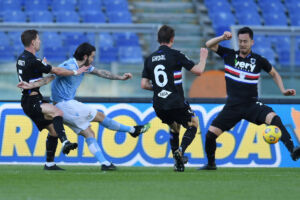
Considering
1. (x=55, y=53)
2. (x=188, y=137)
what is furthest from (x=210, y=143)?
(x=55, y=53)

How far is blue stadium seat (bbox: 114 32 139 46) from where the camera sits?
1410 cm

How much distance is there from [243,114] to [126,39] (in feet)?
17.3

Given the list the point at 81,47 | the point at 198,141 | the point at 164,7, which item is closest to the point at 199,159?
the point at 198,141

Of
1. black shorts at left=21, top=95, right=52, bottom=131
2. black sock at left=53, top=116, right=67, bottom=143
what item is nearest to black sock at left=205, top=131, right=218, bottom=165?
black sock at left=53, top=116, right=67, bottom=143

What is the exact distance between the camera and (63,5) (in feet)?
62.7

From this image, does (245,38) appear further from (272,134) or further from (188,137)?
(188,137)

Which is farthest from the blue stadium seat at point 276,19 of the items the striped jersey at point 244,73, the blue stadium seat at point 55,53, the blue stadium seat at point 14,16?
the striped jersey at point 244,73

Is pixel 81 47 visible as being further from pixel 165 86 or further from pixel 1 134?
pixel 1 134

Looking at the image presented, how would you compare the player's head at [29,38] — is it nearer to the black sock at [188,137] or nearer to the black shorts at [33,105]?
the black shorts at [33,105]

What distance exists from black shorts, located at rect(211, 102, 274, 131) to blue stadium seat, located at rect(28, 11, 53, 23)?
9.38 m

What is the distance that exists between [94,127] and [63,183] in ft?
14.3

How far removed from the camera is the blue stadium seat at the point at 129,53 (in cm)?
1468

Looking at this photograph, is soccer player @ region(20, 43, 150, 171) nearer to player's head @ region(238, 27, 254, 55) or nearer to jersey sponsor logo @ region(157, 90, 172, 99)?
jersey sponsor logo @ region(157, 90, 172, 99)

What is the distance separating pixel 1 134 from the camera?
12.3 meters
